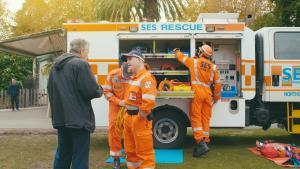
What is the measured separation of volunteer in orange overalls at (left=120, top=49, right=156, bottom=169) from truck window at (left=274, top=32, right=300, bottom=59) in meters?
3.89

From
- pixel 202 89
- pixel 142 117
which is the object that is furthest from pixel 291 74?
pixel 142 117

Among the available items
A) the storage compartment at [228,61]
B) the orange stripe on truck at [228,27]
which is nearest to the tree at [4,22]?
the storage compartment at [228,61]

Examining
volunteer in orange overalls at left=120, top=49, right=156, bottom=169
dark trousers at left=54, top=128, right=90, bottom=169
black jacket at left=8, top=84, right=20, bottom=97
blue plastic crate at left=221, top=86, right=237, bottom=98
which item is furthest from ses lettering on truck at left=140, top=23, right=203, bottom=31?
black jacket at left=8, top=84, right=20, bottom=97

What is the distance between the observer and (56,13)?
121 ft

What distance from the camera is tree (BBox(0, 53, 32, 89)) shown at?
80.5 feet

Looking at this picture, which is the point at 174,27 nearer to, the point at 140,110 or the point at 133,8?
the point at 140,110

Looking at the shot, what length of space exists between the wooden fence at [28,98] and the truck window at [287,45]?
15300 millimetres

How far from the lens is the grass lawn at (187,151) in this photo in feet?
24.0

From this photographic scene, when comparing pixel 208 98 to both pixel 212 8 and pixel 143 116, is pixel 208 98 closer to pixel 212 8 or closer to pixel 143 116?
pixel 143 116

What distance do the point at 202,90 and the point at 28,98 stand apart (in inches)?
626

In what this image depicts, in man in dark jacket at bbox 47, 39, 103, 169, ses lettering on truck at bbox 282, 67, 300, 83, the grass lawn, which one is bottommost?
the grass lawn

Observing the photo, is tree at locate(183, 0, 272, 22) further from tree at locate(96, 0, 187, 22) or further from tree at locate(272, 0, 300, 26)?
tree at locate(272, 0, 300, 26)

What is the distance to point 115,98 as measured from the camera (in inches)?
275

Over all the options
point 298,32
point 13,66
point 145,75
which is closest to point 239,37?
point 298,32
